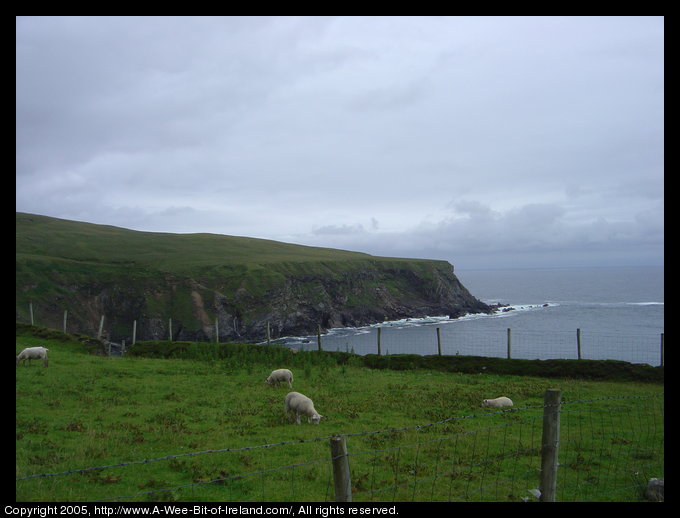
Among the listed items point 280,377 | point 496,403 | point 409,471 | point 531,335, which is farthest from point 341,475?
point 531,335

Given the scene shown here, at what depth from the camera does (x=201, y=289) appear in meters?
100

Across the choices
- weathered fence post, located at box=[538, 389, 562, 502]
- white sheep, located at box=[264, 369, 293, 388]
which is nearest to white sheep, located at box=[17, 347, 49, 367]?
white sheep, located at box=[264, 369, 293, 388]

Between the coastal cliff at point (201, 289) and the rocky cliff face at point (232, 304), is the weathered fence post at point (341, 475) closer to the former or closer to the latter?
the coastal cliff at point (201, 289)

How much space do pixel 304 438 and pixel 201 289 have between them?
91.5m

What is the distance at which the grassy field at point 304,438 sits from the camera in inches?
379

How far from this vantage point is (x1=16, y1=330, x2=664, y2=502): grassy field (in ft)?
31.6

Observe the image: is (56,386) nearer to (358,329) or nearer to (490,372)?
(490,372)

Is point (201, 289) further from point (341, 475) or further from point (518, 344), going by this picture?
point (341, 475)

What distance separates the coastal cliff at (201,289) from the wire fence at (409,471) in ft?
177

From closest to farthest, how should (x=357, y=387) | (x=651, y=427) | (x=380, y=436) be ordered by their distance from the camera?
(x=380, y=436), (x=651, y=427), (x=357, y=387)

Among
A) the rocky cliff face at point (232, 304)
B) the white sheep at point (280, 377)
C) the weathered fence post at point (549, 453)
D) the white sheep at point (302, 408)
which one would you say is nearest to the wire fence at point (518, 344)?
the rocky cliff face at point (232, 304)
